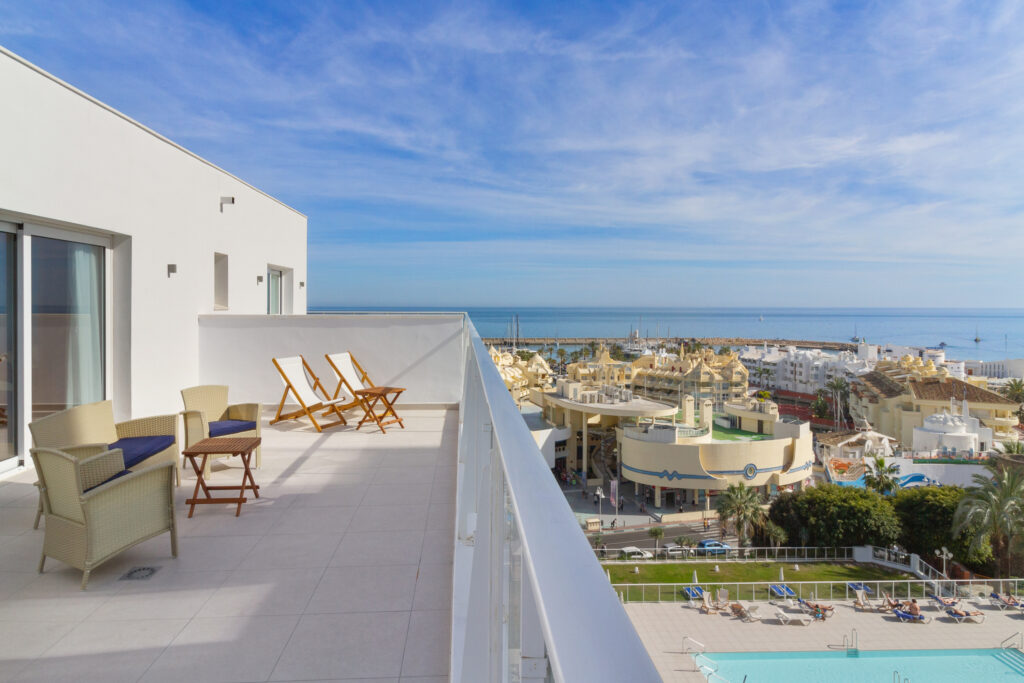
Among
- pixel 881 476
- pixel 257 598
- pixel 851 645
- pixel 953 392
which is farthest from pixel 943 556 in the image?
pixel 257 598

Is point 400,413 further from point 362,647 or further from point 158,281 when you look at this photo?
Answer: point 362,647

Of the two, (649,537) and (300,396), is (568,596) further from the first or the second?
(649,537)

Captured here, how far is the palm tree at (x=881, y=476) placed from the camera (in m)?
26.6

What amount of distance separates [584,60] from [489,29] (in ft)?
36.3

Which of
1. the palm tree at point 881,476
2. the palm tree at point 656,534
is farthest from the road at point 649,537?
the palm tree at point 881,476

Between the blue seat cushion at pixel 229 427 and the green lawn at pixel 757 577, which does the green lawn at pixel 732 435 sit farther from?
the blue seat cushion at pixel 229 427

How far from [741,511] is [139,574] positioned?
963 inches

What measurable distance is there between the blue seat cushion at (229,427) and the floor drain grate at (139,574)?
1655 mm

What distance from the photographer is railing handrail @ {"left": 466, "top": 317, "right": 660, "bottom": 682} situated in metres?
0.30

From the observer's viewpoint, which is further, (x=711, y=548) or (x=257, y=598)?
(x=711, y=548)

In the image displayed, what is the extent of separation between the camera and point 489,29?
89.1ft

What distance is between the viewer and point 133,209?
5.55 metres

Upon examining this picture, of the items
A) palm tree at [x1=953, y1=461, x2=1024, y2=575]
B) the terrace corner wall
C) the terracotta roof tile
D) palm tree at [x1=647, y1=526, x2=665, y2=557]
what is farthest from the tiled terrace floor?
the terracotta roof tile

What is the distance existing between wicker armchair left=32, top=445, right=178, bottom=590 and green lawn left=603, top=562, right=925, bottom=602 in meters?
19.5
